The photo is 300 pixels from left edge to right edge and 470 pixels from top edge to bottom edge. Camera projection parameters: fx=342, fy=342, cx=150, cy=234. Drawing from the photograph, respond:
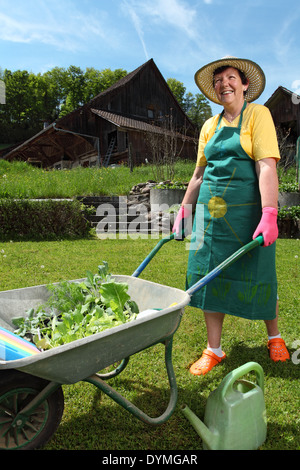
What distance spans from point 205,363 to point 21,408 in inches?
51.9

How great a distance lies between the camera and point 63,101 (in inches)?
1770

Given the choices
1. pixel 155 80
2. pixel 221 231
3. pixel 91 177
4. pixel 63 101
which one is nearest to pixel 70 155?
pixel 155 80

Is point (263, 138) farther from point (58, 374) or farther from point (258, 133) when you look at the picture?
point (58, 374)

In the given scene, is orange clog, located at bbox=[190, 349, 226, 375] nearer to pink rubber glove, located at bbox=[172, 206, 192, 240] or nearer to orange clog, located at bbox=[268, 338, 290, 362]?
orange clog, located at bbox=[268, 338, 290, 362]

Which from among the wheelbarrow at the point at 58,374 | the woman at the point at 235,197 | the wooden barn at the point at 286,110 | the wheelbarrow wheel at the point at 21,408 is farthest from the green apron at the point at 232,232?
the wooden barn at the point at 286,110

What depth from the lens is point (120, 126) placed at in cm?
1648

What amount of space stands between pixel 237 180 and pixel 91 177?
893 cm

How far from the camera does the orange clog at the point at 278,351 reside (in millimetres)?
2498

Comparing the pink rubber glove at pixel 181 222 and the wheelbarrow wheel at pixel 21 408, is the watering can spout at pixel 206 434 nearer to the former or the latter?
the wheelbarrow wheel at pixel 21 408

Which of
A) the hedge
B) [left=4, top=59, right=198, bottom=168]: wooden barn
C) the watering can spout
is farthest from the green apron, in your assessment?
[left=4, top=59, right=198, bottom=168]: wooden barn

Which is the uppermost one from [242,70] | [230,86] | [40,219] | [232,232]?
[242,70]

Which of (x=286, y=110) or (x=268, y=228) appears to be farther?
(x=286, y=110)

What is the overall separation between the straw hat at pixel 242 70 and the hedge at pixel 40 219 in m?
5.65

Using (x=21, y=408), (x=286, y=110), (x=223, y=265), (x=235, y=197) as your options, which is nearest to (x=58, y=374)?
(x=21, y=408)
